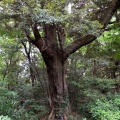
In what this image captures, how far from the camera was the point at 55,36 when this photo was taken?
493 centimetres

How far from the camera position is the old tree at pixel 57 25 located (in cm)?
361

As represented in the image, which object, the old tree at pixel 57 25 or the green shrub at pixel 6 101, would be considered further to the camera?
the green shrub at pixel 6 101

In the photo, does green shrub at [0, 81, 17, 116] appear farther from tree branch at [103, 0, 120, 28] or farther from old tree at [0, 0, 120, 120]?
tree branch at [103, 0, 120, 28]

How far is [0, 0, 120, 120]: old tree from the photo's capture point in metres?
3.61

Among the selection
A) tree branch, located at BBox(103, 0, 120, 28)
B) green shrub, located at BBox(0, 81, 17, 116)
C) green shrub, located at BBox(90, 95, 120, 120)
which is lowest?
green shrub, located at BBox(90, 95, 120, 120)

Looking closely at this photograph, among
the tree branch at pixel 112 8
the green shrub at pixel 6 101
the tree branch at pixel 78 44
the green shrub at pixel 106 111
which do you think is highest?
the tree branch at pixel 112 8

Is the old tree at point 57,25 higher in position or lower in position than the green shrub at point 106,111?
higher

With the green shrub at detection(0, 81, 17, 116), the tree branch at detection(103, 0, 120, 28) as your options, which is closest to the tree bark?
the tree branch at detection(103, 0, 120, 28)

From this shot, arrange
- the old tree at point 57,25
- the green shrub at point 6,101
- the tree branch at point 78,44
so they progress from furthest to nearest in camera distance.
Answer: the tree branch at point 78,44
the green shrub at point 6,101
the old tree at point 57,25

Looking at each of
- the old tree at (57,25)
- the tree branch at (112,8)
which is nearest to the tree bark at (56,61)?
the old tree at (57,25)

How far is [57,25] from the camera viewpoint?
170 inches

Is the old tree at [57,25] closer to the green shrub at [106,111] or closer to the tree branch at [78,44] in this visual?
the tree branch at [78,44]

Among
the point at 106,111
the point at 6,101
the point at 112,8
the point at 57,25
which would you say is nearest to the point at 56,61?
the point at 57,25

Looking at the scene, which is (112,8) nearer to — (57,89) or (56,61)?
(56,61)
